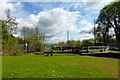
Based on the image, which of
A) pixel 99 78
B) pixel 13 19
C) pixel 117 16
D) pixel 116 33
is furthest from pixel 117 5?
pixel 99 78

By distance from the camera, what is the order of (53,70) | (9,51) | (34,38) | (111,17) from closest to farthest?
1. (53,70)
2. (9,51)
3. (34,38)
4. (111,17)

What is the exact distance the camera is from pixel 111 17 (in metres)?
77.1

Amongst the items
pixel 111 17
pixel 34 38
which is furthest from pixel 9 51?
pixel 111 17

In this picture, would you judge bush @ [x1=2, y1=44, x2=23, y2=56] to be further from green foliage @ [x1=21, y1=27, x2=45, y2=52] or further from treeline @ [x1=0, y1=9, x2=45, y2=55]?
green foliage @ [x1=21, y1=27, x2=45, y2=52]

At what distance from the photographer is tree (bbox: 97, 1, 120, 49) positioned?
75938 millimetres

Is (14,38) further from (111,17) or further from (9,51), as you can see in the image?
(111,17)

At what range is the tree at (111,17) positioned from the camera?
249ft

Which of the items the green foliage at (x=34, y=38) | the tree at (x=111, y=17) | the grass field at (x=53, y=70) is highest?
the tree at (x=111, y=17)

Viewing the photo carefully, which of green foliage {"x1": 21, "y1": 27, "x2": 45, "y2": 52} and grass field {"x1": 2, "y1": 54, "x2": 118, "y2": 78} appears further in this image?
green foliage {"x1": 21, "y1": 27, "x2": 45, "y2": 52}

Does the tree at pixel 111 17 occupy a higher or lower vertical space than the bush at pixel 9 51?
higher

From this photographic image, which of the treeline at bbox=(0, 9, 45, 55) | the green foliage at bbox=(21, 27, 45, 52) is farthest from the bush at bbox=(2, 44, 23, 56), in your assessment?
the green foliage at bbox=(21, 27, 45, 52)

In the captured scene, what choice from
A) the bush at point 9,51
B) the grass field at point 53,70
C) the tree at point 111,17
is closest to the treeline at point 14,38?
the bush at point 9,51

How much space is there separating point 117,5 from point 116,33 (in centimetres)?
824

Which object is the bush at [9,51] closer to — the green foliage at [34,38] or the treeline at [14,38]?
the treeline at [14,38]
